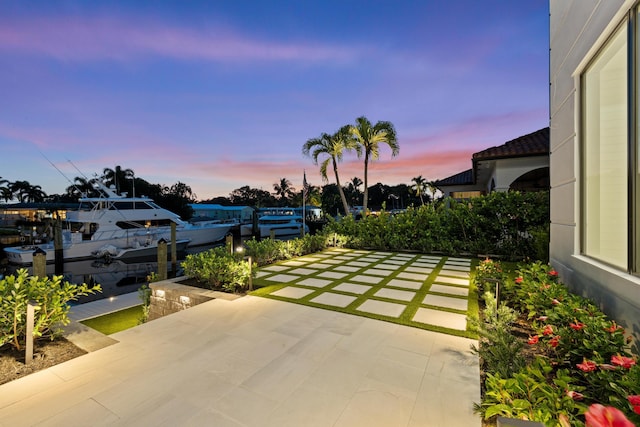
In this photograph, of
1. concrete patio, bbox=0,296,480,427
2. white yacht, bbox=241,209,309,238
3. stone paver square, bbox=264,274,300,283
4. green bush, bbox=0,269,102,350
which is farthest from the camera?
white yacht, bbox=241,209,309,238

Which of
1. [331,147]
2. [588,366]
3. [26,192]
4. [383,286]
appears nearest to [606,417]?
[588,366]

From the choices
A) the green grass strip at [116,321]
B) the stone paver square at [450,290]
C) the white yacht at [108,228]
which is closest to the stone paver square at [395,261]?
the stone paver square at [450,290]

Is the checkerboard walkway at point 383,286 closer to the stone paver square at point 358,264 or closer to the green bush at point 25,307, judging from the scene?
the stone paver square at point 358,264

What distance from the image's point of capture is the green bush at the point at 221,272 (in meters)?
4.93

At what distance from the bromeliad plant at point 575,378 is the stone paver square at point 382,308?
1.69 m

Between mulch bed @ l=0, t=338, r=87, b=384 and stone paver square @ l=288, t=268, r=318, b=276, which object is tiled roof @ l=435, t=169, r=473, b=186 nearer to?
stone paver square @ l=288, t=268, r=318, b=276

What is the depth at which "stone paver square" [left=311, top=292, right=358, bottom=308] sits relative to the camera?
4371mm

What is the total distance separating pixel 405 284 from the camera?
548cm

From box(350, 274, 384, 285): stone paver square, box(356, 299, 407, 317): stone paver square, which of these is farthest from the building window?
box(350, 274, 384, 285): stone paver square

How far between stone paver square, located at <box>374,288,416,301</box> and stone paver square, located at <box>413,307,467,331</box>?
56 cm

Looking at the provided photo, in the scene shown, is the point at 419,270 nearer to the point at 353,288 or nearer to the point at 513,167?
the point at 353,288

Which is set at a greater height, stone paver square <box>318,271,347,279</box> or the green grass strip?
stone paver square <box>318,271,347,279</box>

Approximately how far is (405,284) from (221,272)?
12.4ft

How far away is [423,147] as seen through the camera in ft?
56.1
